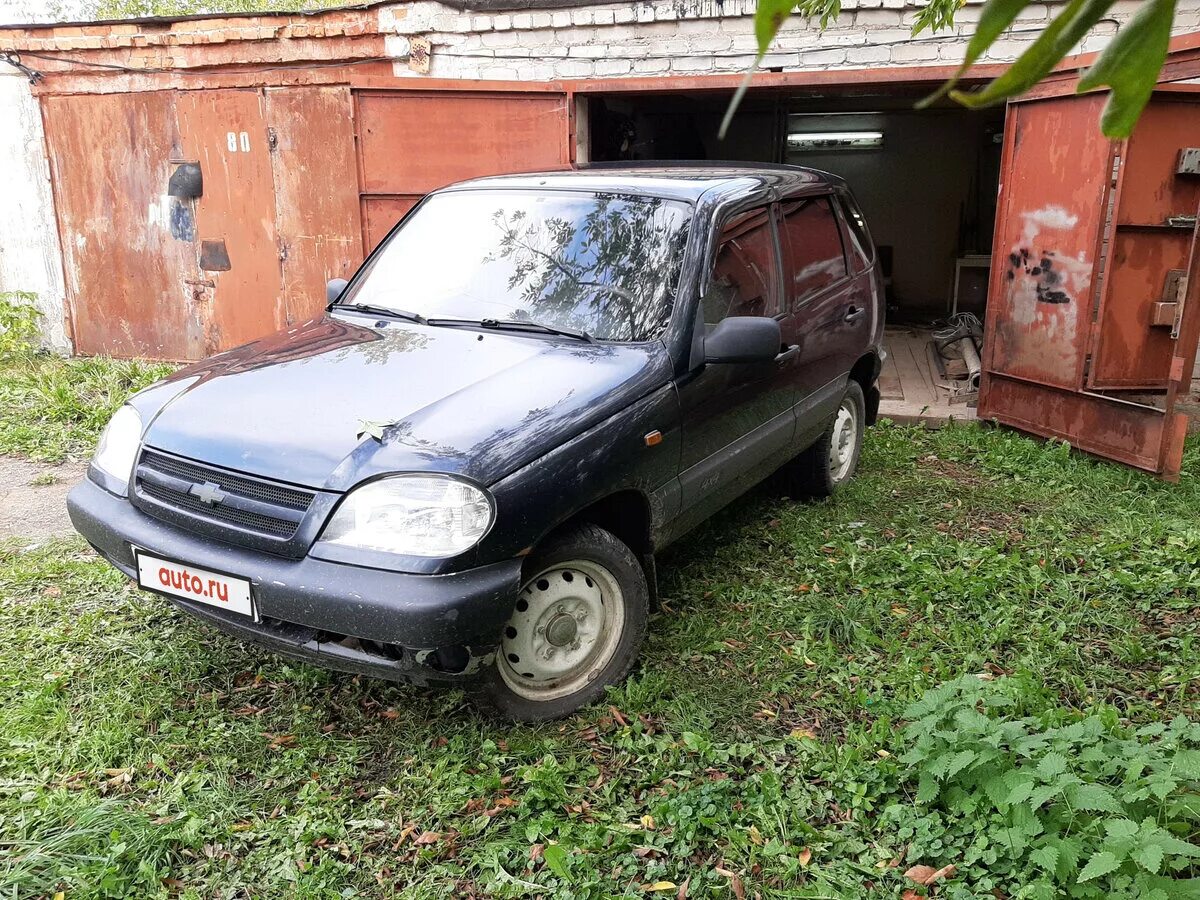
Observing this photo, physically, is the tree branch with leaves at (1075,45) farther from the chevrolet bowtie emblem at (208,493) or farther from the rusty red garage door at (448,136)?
the rusty red garage door at (448,136)

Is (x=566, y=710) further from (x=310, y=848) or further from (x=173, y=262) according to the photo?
(x=173, y=262)

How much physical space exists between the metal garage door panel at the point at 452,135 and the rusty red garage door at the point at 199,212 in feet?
0.85

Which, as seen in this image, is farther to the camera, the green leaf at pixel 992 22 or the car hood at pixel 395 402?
the car hood at pixel 395 402

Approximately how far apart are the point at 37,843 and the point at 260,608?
33.2 inches

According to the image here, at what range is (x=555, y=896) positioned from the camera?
8.20 feet

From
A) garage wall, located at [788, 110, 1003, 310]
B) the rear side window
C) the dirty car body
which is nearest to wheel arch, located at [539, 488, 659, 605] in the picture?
the dirty car body

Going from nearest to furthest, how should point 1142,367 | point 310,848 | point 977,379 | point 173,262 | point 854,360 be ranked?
point 310,848 < point 854,360 < point 1142,367 < point 977,379 < point 173,262

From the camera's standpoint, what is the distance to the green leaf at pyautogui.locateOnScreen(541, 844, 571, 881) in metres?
2.54

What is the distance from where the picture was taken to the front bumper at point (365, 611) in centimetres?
264

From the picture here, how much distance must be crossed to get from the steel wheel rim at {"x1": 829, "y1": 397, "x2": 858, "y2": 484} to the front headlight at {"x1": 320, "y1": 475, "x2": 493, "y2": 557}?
3021 mm

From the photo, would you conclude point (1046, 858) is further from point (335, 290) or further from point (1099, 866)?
point (335, 290)

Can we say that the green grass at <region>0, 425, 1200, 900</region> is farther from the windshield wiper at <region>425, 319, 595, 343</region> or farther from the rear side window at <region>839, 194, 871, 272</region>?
the rear side window at <region>839, 194, 871, 272</region>

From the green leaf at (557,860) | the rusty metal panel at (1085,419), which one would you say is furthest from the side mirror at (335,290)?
the rusty metal panel at (1085,419)

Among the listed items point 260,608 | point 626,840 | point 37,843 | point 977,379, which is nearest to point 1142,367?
point 977,379
